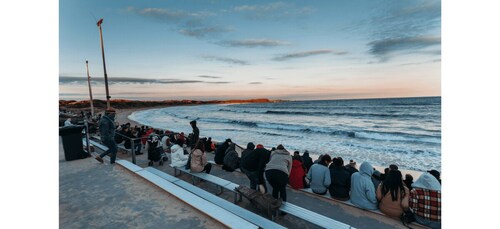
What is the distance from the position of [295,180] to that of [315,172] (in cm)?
58

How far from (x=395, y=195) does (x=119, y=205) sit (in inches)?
183

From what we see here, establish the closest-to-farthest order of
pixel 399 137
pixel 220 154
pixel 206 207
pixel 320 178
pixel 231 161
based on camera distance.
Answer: pixel 206 207 < pixel 320 178 < pixel 231 161 < pixel 220 154 < pixel 399 137

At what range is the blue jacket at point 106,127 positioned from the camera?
220 inches

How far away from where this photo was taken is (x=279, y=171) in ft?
13.6

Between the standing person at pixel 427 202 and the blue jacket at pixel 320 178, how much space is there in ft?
4.91

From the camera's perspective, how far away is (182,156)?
624cm

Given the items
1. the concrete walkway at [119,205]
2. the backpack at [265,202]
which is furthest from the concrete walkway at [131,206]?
the backpack at [265,202]

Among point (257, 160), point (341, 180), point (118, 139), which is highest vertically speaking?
point (257, 160)

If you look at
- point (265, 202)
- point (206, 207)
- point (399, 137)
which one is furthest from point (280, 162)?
point (399, 137)

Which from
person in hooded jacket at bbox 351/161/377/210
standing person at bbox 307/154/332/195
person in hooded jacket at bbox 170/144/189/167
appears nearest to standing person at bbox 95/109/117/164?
person in hooded jacket at bbox 170/144/189/167

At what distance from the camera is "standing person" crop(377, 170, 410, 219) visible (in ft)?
12.9

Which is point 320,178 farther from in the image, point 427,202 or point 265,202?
point 427,202

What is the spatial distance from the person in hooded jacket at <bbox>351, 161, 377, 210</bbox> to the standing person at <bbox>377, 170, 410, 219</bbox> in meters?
0.22
